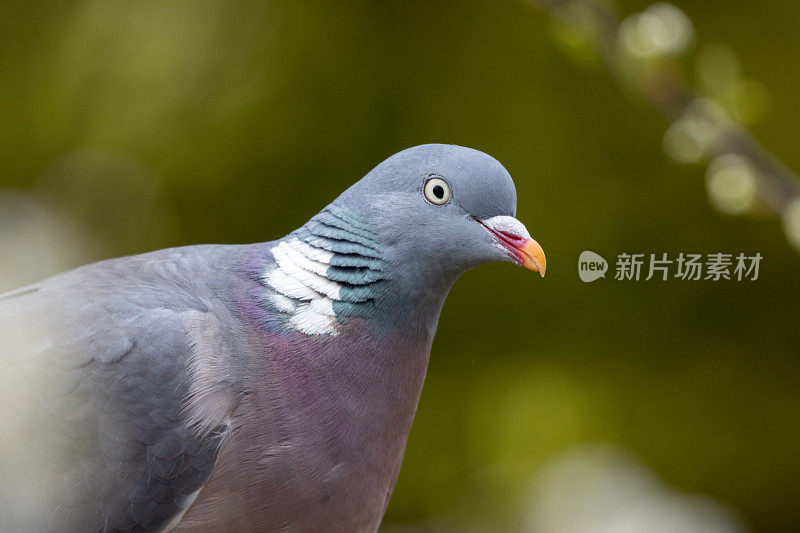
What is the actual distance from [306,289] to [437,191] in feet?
0.72

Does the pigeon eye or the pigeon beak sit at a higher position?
the pigeon eye

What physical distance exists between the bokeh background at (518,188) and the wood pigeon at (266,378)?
863 millimetres

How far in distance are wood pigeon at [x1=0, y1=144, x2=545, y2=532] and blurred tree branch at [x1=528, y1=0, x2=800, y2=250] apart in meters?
0.22

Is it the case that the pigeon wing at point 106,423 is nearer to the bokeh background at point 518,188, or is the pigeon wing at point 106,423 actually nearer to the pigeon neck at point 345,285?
the pigeon neck at point 345,285

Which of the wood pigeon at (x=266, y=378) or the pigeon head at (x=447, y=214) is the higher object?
the pigeon head at (x=447, y=214)

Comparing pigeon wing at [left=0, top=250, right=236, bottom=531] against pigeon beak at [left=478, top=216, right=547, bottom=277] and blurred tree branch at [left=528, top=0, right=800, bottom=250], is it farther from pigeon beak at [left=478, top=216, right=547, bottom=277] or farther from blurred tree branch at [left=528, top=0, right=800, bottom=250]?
blurred tree branch at [left=528, top=0, right=800, bottom=250]

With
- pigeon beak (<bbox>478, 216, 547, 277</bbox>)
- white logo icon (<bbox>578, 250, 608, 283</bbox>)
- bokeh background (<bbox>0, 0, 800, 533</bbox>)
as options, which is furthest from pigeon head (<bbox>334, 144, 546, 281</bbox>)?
bokeh background (<bbox>0, 0, 800, 533</bbox>)

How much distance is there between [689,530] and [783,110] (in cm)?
119

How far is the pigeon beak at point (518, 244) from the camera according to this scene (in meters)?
1.12

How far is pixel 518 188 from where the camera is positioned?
89.3 inches

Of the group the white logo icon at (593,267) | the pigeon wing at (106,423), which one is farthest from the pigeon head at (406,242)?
the white logo icon at (593,267)

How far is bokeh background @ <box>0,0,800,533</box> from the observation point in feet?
7.25

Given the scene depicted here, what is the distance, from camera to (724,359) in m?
2.51

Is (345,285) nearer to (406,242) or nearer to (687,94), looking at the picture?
(406,242)
